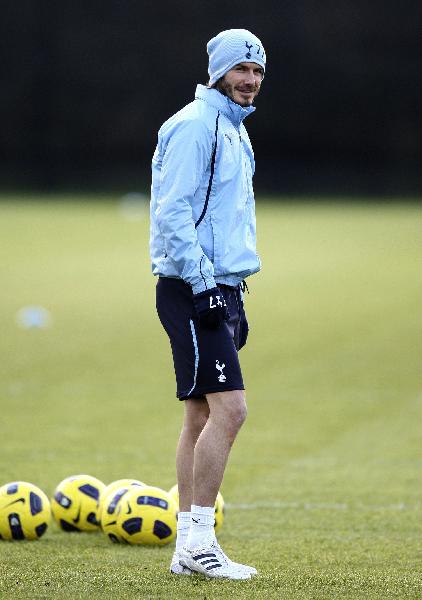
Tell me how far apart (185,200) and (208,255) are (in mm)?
285

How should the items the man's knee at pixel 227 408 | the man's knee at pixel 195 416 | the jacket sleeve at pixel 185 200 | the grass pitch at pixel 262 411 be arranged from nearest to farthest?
the jacket sleeve at pixel 185 200 < the man's knee at pixel 227 408 < the man's knee at pixel 195 416 < the grass pitch at pixel 262 411

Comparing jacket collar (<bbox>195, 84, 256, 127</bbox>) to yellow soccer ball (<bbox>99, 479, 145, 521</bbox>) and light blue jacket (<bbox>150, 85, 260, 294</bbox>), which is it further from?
yellow soccer ball (<bbox>99, 479, 145, 521</bbox>)

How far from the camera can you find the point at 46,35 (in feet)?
127

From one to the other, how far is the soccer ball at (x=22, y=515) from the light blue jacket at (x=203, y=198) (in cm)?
172

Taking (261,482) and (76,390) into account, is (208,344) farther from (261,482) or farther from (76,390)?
(76,390)

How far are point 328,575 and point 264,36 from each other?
111ft

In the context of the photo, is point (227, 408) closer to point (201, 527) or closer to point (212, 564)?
point (201, 527)

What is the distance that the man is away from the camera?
488 cm

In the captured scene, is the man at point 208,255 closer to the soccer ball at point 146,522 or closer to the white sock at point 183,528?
the white sock at point 183,528

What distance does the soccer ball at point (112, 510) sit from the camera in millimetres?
6004

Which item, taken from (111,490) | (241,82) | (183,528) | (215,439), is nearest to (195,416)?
(215,439)

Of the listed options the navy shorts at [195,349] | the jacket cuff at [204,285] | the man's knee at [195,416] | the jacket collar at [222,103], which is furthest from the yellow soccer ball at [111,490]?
the jacket collar at [222,103]

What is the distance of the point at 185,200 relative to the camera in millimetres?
4875

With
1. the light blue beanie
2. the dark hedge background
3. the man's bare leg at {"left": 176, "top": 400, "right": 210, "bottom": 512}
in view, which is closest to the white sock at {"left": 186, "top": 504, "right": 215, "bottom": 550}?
the man's bare leg at {"left": 176, "top": 400, "right": 210, "bottom": 512}
